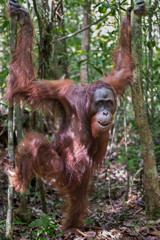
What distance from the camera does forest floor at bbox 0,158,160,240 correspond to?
113 inches

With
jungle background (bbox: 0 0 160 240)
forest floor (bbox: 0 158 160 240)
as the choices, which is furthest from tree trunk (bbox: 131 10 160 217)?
forest floor (bbox: 0 158 160 240)

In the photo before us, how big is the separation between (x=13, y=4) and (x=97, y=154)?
6.95ft

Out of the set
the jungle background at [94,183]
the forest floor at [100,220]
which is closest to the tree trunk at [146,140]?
the jungle background at [94,183]

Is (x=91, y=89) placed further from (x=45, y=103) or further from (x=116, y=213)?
(x=116, y=213)

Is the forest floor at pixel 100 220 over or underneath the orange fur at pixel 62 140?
underneath

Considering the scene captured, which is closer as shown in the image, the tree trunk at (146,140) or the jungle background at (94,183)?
the jungle background at (94,183)

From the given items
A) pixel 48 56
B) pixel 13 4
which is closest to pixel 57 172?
pixel 48 56

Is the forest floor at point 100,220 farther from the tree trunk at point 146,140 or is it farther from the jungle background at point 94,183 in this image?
the tree trunk at point 146,140

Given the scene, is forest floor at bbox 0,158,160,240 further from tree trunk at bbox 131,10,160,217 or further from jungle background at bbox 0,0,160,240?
tree trunk at bbox 131,10,160,217

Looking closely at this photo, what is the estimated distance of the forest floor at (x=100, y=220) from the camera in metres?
2.88

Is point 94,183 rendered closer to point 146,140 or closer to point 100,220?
point 100,220

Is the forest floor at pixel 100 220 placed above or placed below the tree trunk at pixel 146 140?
below

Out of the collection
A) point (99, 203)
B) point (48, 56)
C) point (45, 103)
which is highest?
point (48, 56)

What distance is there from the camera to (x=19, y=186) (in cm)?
308
